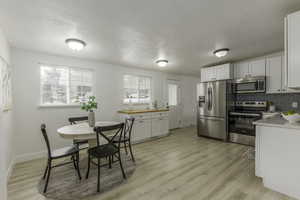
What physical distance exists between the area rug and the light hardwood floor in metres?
0.11

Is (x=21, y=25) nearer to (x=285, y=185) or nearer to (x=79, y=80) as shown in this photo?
(x=79, y=80)

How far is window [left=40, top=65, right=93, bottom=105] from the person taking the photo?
3.27 metres

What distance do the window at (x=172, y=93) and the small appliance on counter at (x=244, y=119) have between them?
2410 mm

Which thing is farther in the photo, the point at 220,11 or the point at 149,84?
the point at 149,84

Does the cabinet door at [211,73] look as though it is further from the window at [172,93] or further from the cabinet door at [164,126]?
the cabinet door at [164,126]

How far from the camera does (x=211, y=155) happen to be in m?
3.13

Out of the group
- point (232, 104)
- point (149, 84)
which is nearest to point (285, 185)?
point (232, 104)

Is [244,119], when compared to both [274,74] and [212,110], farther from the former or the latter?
[274,74]

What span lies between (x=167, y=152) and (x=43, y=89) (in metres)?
3.32

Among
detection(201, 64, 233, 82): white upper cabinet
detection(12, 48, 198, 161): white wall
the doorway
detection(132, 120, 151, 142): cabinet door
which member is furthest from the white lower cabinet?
detection(201, 64, 233, 82): white upper cabinet

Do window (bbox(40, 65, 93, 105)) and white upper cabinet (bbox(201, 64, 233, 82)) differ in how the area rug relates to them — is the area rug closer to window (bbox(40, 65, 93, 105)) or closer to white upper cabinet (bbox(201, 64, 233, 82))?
window (bbox(40, 65, 93, 105))

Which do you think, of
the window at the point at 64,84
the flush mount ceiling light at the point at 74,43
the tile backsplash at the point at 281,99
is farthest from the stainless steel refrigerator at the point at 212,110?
the flush mount ceiling light at the point at 74,43

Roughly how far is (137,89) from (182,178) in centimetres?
331

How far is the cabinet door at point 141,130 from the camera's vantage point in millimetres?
4070
